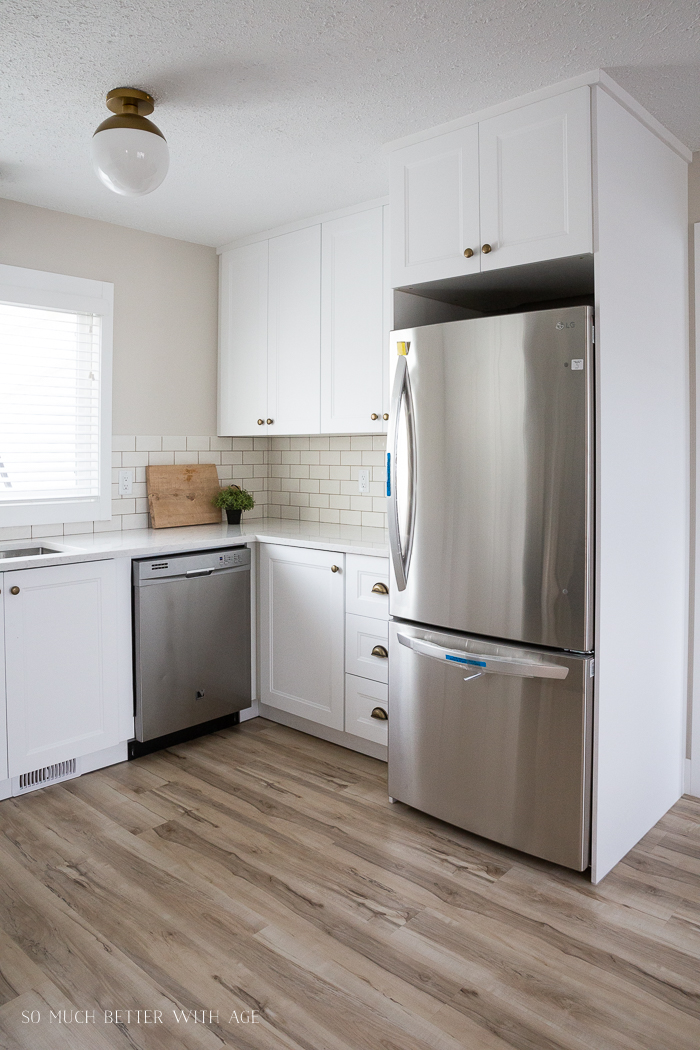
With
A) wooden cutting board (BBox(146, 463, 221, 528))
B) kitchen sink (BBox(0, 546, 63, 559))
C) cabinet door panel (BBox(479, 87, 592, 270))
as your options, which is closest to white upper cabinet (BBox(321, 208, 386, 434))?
wooden cutting board (BBox(146, 463, 221, 528))

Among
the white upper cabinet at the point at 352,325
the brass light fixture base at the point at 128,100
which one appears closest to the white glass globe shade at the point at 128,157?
the brass light fixture base at the point at 128,100

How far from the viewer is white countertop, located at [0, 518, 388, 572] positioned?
9.62 feet

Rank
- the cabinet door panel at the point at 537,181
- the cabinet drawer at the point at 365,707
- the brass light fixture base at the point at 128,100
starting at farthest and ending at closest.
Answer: the cabinet drawer at the point at 365,707, the brass light fixture base at the point at 128,100, the cabinet door panel at the point at 537,181

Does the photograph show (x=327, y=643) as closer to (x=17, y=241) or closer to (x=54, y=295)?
(x=54, y=295)

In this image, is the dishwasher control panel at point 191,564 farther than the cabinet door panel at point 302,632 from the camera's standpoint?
No

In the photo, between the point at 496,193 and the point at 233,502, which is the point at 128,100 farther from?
the point at 233,502

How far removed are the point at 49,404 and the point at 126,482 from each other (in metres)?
0.54

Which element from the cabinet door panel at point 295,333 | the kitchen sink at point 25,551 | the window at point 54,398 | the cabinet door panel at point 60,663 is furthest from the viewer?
the cabinet door panel at point 295,333

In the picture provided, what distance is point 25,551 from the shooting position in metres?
3.24

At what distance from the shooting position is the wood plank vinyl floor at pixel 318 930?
66.8 inches

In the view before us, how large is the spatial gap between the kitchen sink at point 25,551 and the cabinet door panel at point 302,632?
3.02 ft

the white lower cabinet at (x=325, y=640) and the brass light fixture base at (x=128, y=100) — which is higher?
the brass light fixture base at (x=128, y=100)

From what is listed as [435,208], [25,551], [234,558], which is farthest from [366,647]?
[435,208]

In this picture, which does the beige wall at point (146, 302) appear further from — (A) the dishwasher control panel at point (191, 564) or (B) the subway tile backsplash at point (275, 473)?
(A) the dishwasher control panel at point (191, 564)
